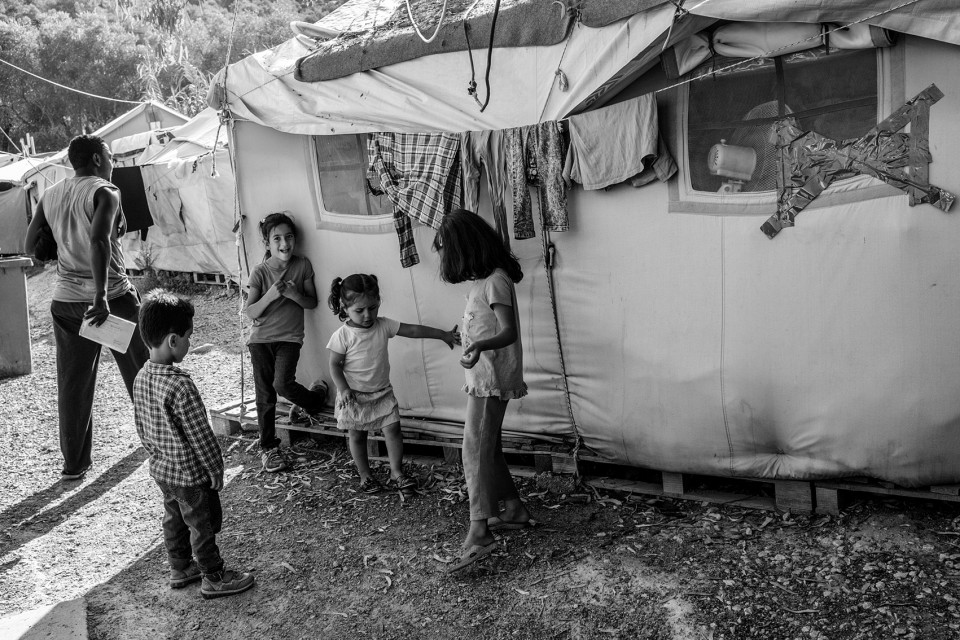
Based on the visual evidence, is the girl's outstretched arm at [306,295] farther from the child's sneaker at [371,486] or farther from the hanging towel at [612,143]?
the hanging towel at [612,143]

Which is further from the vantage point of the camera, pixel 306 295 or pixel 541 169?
pixel 306 295

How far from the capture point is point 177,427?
368 centimetres

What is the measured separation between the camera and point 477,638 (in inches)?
130

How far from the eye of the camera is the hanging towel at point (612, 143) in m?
3.83

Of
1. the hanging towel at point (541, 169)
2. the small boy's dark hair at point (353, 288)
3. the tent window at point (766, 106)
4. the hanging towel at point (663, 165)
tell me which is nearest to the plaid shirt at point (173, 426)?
the small boy's dark hair at point (353, 288)

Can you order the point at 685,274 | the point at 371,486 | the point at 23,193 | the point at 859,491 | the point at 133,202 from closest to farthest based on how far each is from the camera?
the point at 859,491 < the point at 685,274 < the point at 371,486 < the point at 133,202 < the point at 23,193

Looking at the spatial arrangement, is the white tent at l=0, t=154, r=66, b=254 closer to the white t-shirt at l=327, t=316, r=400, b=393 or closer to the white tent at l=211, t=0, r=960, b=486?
the white tent at l=211, t=0, r=960, b=486

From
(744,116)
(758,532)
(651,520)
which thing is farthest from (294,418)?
(744,116)

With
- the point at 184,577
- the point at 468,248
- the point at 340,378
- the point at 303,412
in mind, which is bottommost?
the point at 184,577

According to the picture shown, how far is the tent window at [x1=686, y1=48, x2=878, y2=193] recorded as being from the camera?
3.48 m

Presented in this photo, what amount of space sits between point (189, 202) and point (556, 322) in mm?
9484

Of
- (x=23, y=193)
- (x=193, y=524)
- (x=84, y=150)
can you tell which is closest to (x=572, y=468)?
(x=193, y=524)

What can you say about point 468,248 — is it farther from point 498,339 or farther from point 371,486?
point 371,486

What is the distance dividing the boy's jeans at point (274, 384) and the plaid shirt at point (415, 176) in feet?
3.87
